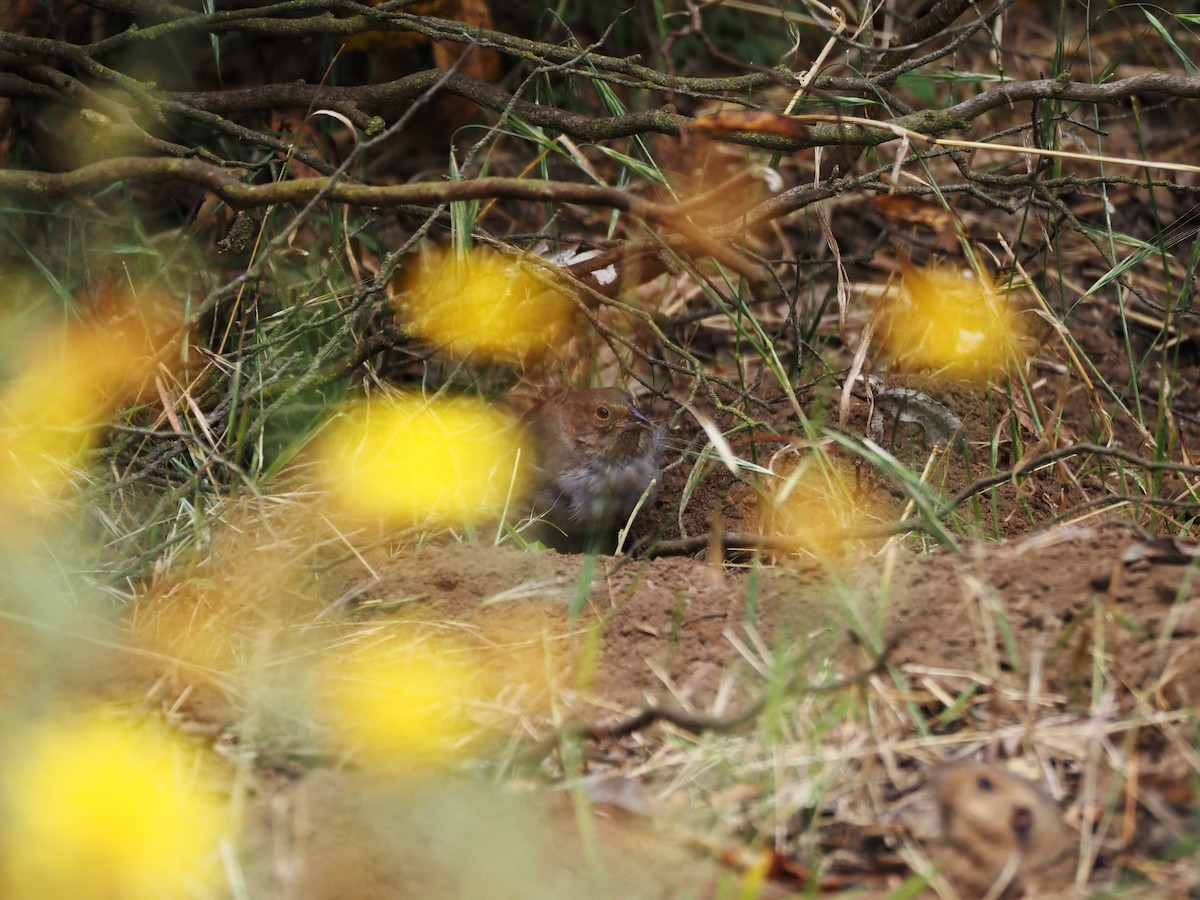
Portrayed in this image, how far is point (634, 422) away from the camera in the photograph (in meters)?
4.87

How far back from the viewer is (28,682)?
3055 millimetres

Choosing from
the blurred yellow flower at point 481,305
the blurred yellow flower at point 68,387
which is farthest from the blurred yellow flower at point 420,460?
the blurred yellow flower at point 68,387

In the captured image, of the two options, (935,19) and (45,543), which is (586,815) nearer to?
(45,543)

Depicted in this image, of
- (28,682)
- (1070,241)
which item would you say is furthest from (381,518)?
(1070,241)

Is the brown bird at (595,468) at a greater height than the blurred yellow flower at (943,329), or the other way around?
Result: the blurred yellow flower at (943,329)

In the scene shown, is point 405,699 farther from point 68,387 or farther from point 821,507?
point 68,387

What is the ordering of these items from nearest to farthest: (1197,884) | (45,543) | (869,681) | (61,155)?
(1197,884), (869,681), (45,543), (61,155)

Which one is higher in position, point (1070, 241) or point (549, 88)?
point (549, 88)

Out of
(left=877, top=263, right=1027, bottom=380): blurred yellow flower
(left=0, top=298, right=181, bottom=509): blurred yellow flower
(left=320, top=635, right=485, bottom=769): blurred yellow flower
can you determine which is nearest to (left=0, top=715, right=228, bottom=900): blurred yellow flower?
(left=320, top=635, right=485, bottom=769): blurred yellow flower

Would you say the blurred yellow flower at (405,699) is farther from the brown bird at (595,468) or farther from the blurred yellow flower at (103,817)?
the brown bird at (595,468)

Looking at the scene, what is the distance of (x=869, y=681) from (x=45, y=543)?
243 cm

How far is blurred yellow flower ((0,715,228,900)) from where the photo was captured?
98.2 inches

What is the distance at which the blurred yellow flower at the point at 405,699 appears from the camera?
9.39 ft

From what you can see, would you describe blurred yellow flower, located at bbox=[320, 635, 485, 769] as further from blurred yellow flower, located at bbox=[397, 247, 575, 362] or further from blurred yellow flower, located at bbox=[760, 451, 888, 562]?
blurred yellow flower, located at bbox=[397, 247, 575, 362]
